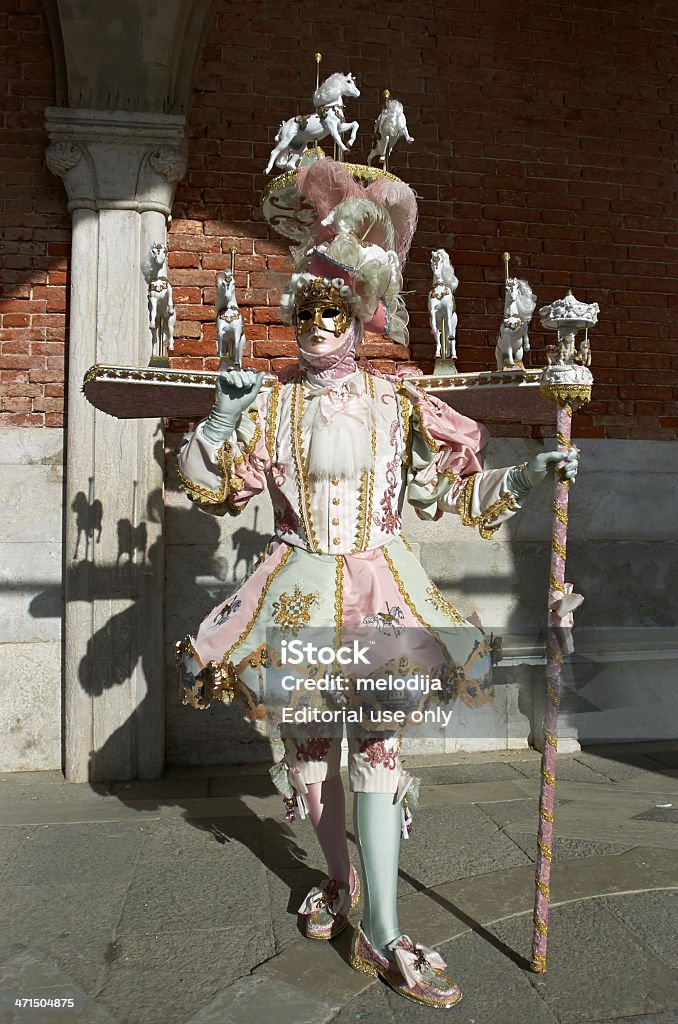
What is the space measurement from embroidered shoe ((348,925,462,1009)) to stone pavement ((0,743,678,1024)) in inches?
1.5

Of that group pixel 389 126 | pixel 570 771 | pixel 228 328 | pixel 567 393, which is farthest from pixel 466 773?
pixel 389 126

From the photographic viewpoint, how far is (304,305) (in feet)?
8.65

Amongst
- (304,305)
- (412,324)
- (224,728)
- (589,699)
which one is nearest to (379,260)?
(304,305)

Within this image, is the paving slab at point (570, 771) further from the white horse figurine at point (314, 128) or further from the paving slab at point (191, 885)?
the white horse figurine at point (314, 128)

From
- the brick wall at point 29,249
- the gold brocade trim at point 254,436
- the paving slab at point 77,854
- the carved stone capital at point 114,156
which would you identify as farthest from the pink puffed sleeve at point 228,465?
the carved stone capital at point 114,156

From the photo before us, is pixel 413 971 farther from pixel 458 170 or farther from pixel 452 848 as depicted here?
pixel 458 170

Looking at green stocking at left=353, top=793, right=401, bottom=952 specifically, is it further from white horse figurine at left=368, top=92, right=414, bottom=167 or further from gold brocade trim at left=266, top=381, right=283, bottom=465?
white horse figurine at left=368, top=92, right=414, bottom=167

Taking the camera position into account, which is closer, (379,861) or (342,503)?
(379,861)

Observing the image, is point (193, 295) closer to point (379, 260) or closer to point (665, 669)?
point (379, 260)

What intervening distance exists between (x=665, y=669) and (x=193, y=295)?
3.52 meters

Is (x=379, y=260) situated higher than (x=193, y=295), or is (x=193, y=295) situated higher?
(x=193, y=295)

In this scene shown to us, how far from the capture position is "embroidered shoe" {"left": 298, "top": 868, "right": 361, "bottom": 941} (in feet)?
8.23

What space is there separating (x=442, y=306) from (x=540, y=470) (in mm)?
1117

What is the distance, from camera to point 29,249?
14.0 ft
